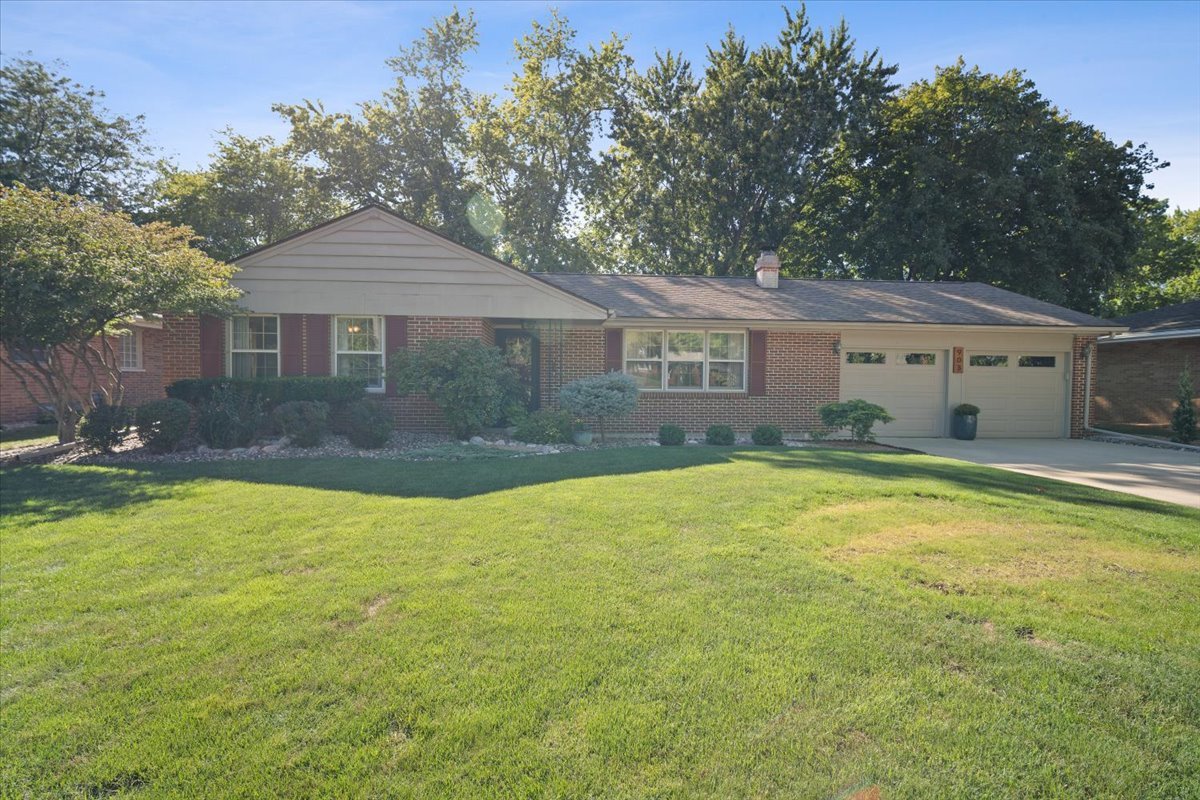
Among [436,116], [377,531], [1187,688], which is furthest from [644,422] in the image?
[436,116]

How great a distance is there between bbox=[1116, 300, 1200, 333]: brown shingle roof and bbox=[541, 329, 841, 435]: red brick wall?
1061 cm

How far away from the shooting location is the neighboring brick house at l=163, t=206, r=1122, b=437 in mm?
12461

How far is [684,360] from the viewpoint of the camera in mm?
13945

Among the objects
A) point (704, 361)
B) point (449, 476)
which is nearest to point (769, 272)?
point (704, 361)

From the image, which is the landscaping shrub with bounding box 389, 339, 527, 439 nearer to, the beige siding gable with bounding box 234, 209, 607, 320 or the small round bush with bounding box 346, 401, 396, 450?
the small round bush with bounding box 346, 401, 396, 450

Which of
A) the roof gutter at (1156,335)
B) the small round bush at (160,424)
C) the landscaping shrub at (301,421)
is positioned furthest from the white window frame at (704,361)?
the roof gutter at (1156,335)

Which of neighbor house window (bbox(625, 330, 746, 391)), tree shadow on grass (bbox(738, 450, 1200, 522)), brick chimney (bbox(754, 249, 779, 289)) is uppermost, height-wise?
brick chimney (bbox(754, 249, 779, 289))

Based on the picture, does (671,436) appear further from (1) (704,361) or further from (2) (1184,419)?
(2) (1184,419)

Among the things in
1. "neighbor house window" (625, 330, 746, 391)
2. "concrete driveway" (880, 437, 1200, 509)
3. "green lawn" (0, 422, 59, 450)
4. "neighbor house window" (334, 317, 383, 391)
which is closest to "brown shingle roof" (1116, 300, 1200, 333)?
"concrete driveway" (880, 437, 1200, 509)

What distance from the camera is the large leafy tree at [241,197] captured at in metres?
21.5

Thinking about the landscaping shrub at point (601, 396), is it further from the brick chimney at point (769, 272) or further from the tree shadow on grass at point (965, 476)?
the brick chimney at point (769, 272)

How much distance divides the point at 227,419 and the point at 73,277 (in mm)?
2859

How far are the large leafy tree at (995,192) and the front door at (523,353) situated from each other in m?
15.6

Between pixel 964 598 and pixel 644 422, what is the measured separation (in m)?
9.95
